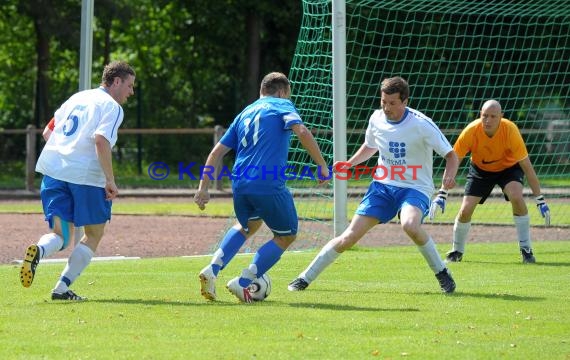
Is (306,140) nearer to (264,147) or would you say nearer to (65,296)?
(264,147)

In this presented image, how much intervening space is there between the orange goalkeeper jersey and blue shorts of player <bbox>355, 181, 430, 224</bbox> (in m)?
2.59

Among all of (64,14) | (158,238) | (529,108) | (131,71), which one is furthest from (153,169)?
(131,71)

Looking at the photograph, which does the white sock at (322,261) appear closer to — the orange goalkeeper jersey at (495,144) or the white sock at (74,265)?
the white sock at (74,265)

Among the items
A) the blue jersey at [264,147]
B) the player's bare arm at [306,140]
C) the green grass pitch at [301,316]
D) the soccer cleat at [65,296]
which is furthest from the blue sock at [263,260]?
the soccer cleat at [65,296]

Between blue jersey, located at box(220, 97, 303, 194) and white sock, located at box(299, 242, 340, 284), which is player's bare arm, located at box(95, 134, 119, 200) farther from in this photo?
white sock, located at box(299, 242, 340, 284)

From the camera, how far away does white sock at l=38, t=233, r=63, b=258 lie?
8.48 meters

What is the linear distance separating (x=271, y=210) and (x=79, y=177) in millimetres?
1509

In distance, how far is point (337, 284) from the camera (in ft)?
32.4

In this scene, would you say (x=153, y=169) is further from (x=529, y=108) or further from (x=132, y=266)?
(x=132, y=266)

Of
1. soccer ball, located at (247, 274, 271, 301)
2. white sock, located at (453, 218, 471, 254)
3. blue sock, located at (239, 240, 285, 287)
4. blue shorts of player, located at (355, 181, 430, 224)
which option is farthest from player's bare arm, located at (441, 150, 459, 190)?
white sock, located at (453, 218, 471, 254)

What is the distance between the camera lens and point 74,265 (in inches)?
338

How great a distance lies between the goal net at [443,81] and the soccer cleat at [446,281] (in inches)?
205

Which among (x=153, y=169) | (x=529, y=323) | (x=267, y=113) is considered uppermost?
(x=267, y=113)

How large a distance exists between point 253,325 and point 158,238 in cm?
775
